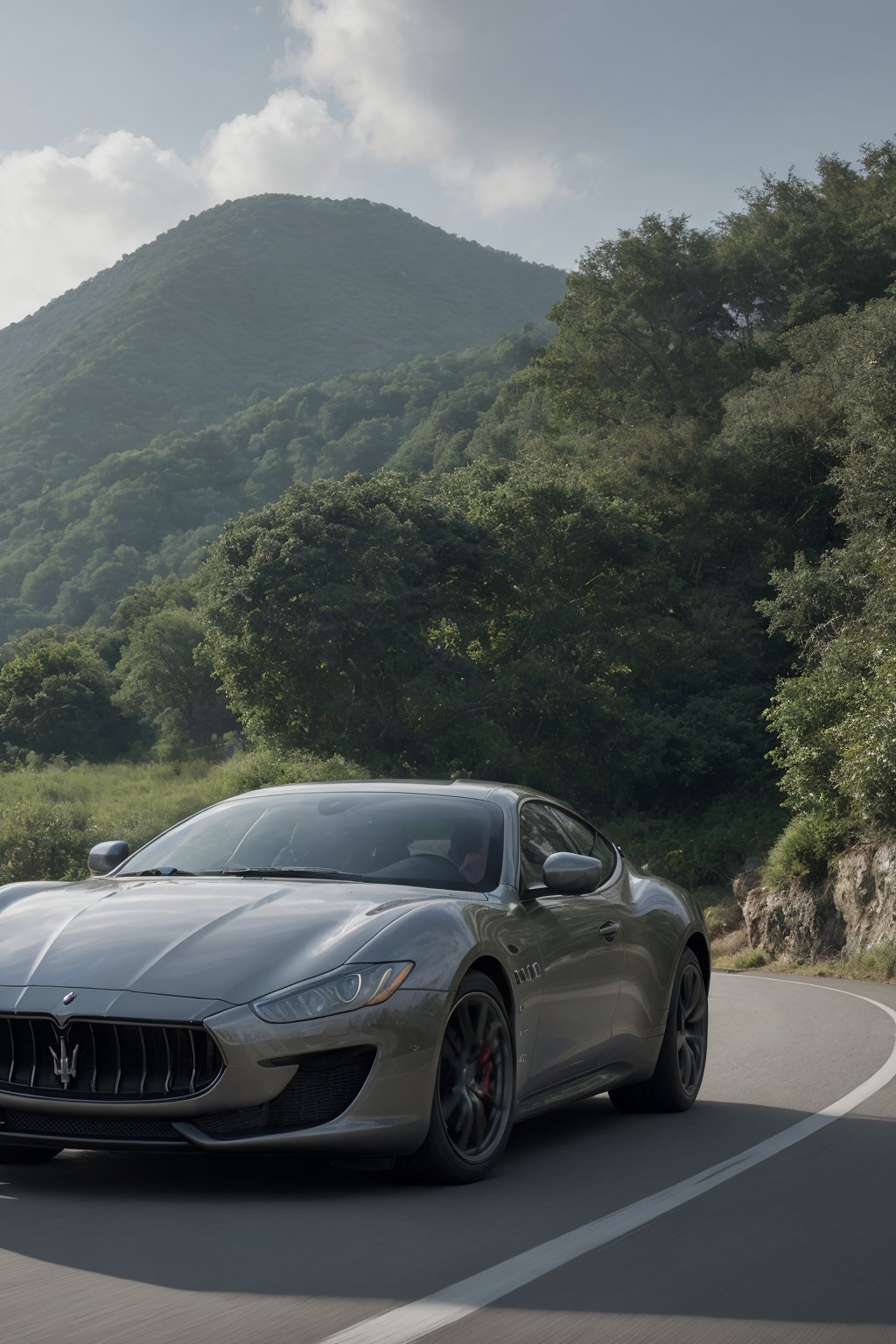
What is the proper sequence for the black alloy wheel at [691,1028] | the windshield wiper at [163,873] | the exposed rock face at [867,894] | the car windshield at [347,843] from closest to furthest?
1. the car windshield at [347,843]
2. the windshield wiper at [163,873]
3. the black alloy wheel at [691,1028]
4. the exposed rock face at [867,894]

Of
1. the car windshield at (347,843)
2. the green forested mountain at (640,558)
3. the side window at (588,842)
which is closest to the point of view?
the car windshield at (347,843)

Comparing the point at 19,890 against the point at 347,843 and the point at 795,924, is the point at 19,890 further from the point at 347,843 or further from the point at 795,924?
the point at 795,924

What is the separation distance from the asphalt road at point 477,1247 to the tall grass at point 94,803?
4062 centimetres

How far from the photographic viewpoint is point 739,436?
174 ft

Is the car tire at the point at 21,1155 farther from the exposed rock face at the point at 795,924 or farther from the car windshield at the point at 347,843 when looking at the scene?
the exposed rock face at the point at 795,924

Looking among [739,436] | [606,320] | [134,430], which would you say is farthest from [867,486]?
[134,430]

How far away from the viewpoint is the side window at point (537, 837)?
6.73m

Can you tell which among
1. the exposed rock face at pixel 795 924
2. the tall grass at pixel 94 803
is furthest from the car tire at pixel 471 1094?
the tall grass at pixel 94 803

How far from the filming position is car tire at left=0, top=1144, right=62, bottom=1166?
18.8ft

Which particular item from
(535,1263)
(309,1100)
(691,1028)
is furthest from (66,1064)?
(691,1028)

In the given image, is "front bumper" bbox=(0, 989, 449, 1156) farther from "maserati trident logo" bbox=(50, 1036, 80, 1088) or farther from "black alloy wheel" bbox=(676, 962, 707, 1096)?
"black alloy wheel" bbox=(676, 962, 707, 1096)

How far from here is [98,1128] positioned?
512 cm

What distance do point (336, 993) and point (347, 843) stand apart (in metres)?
1.28

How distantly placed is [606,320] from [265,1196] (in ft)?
192
